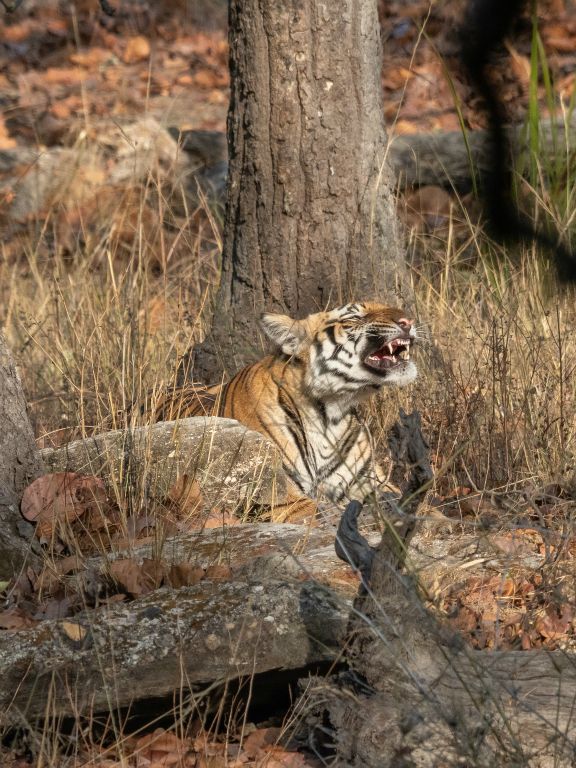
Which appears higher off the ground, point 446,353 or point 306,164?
point 306,164

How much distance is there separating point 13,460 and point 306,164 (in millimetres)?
2361

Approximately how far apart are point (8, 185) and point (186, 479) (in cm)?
734

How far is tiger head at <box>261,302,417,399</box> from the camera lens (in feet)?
16.2

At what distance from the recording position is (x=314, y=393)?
17.6ft

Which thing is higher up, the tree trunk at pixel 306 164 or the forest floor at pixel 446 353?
the tree trunk at pixel 306 164

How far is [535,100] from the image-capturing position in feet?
18.2

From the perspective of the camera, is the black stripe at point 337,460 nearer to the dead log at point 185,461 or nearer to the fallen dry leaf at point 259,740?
the dead log at point 185,461

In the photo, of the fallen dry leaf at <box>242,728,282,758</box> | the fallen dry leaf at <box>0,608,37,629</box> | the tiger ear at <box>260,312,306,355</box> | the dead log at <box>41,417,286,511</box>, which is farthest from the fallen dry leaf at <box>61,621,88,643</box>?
the tiger ear at <box>260,312,306,355</box>

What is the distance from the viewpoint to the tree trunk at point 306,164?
17.7 feet

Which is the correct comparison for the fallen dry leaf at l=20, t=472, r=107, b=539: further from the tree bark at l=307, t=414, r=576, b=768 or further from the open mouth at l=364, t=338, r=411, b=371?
the open mouth at l=364, t=338, r=411, b=371

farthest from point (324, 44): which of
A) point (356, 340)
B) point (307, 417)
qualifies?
point (307, 417)

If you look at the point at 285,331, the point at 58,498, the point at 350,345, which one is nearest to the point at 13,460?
the point at 58,498

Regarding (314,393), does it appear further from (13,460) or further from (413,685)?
(413,685)

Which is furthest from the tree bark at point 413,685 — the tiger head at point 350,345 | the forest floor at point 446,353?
the tiger head at point 350,345
